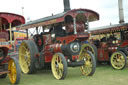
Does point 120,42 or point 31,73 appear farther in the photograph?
point 120,42

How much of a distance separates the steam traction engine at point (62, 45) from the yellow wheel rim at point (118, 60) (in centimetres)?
181

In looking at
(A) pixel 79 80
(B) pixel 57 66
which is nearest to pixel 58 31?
(B) pixel 57 66

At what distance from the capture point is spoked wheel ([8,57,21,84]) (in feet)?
14.0

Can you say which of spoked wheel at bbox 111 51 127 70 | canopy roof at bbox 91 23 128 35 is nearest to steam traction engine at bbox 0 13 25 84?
spoked wheel at bbox 111 51 127 70

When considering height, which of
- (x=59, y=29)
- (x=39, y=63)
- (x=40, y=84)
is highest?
(x=59, y=29)

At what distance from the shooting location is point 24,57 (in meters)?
6.87

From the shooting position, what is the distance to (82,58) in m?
5.88

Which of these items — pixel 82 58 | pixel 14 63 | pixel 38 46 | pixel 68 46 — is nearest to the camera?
pixel 14 63

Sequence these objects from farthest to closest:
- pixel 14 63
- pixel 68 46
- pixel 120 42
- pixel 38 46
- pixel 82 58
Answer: pixel 120 42
pixel 38 46
pixel 82 58
pixel 68 46
pixel 14 63

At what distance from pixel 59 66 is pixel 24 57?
2.26 m

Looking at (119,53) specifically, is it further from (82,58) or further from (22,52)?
(22,52)

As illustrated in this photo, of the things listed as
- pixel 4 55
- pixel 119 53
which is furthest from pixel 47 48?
pixel 119 53

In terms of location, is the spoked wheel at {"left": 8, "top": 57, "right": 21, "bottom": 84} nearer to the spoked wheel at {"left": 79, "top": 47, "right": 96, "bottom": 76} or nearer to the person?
the person

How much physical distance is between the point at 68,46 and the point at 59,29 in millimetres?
955
